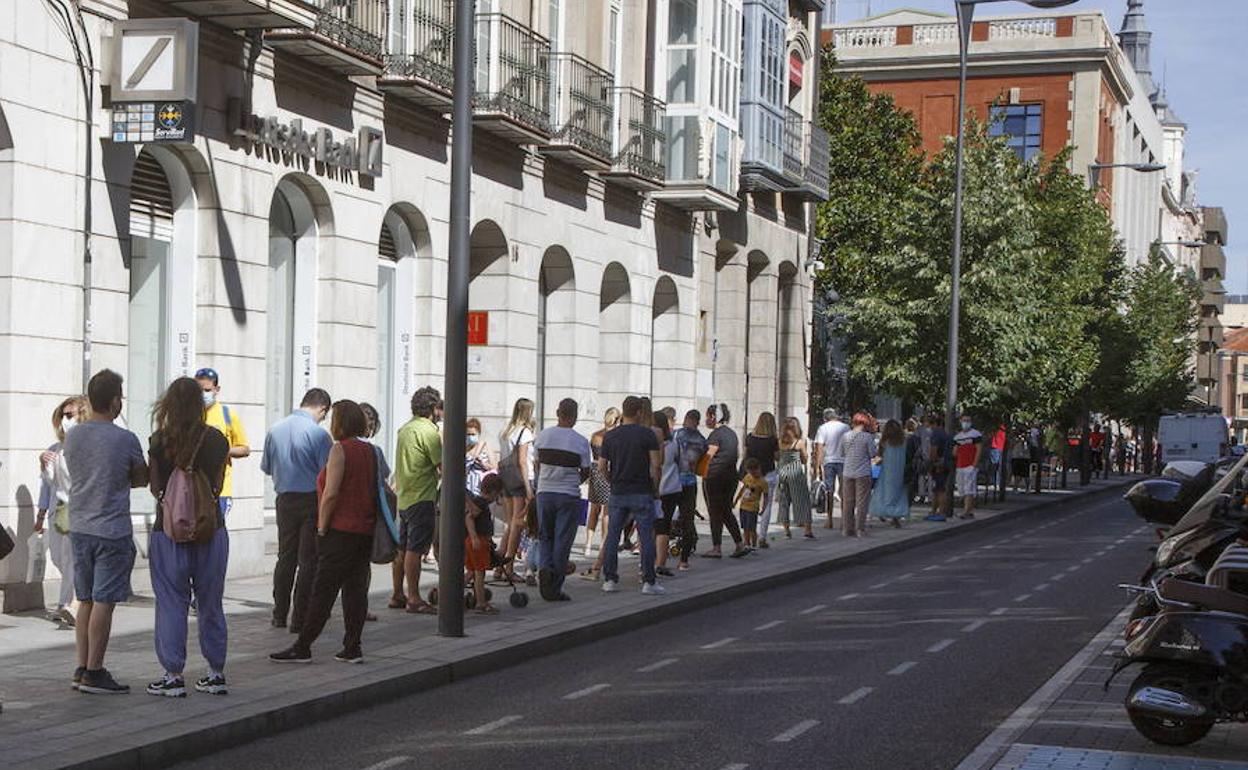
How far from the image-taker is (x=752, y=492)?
907 inches

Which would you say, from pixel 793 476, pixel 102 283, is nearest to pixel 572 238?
pixel 793 476

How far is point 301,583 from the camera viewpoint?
41.1 feet

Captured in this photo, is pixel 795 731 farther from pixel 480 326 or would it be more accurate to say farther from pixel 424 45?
pixel 480 326

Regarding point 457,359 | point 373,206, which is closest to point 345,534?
point 457,359

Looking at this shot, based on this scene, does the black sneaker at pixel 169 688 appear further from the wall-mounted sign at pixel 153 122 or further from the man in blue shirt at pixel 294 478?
the wall-mounted sign at pixel 153 122

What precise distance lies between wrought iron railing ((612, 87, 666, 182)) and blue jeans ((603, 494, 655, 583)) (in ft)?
35.3

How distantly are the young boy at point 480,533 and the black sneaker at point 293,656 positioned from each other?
3.27 metres

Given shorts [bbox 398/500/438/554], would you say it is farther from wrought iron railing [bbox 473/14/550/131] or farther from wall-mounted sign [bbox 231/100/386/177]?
wrought iron railing [bbox 473/14/550/131]

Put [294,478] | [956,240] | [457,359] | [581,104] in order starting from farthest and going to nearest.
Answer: [956,240] < [581,104] < [457,359] < [294,478]

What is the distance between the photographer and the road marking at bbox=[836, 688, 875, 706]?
36.5ft

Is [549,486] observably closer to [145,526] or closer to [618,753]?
[145,526]

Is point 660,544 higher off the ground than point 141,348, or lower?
lower

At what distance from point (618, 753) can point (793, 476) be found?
17447 mm

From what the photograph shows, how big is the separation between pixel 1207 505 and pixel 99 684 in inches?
234
